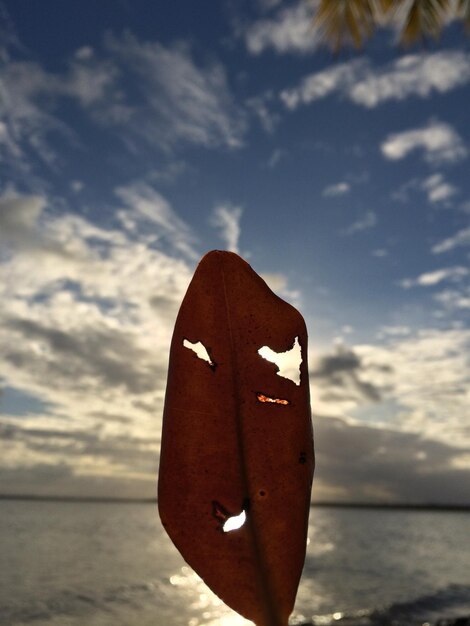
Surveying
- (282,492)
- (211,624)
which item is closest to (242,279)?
(282,492)

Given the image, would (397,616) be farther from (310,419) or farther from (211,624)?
(310,419)

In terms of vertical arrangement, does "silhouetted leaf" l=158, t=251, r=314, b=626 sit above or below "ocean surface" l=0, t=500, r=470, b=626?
above

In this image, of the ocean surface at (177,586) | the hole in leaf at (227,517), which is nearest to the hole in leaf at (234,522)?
the hole in leaf at (227,517)

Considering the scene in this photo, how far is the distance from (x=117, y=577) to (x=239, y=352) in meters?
32.9

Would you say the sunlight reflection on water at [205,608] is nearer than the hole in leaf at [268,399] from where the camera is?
No

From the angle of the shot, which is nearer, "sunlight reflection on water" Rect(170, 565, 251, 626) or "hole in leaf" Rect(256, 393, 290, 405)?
"hole in leaf" Rect(256, 393, 290, 405)

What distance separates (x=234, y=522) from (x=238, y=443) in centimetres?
6

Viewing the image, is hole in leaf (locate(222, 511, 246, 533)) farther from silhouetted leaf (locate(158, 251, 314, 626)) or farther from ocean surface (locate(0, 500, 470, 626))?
ocean surface (locate(0, 500, 470, 626))

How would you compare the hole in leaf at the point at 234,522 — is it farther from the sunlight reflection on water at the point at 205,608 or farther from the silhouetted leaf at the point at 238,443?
the sunlight reflection on water at the point at 205,608

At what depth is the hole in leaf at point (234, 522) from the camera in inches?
16.8

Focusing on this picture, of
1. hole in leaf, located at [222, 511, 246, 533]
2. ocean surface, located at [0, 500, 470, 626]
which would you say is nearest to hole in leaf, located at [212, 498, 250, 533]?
hole in leaf, located at [222, 511, 246, 533]

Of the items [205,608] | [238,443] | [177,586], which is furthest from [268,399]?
[177,586]

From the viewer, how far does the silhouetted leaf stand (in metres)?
0.42

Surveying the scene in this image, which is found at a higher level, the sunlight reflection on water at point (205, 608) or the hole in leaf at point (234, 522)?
the hole in leaf at point (234, 522)
